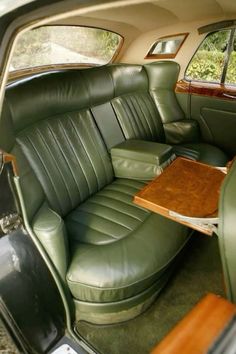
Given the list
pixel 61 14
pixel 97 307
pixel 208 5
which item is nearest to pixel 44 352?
pixel 97 307

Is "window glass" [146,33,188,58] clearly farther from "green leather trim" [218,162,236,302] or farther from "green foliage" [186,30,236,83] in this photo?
"green leather trim" [218,162,236,302]

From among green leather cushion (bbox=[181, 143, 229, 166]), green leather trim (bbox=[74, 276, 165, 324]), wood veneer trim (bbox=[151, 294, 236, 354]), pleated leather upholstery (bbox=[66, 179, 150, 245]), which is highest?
wood veneer trim (bbox=[151, 294, 236, 354])

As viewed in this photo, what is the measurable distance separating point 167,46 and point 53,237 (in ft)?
8.31

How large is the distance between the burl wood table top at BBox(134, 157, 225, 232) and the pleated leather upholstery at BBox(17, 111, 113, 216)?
53cm

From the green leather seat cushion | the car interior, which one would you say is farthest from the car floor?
the green leather seat cushion

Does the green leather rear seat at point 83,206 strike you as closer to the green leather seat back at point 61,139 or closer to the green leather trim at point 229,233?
the green leather seat back at point 61,139

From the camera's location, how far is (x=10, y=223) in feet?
3.59

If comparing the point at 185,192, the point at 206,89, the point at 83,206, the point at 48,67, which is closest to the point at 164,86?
the point at 206,89

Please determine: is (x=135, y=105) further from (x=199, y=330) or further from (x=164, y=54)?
(x=199, y=330)

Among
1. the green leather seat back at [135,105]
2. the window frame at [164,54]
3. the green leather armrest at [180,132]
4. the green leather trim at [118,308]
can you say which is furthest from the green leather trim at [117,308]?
the window frame at [164,54]

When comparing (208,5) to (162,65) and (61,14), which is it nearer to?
(162,65)

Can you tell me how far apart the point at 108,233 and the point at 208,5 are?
6.45 feet

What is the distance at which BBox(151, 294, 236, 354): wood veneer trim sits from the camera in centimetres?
56

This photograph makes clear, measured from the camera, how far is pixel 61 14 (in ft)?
2.20
